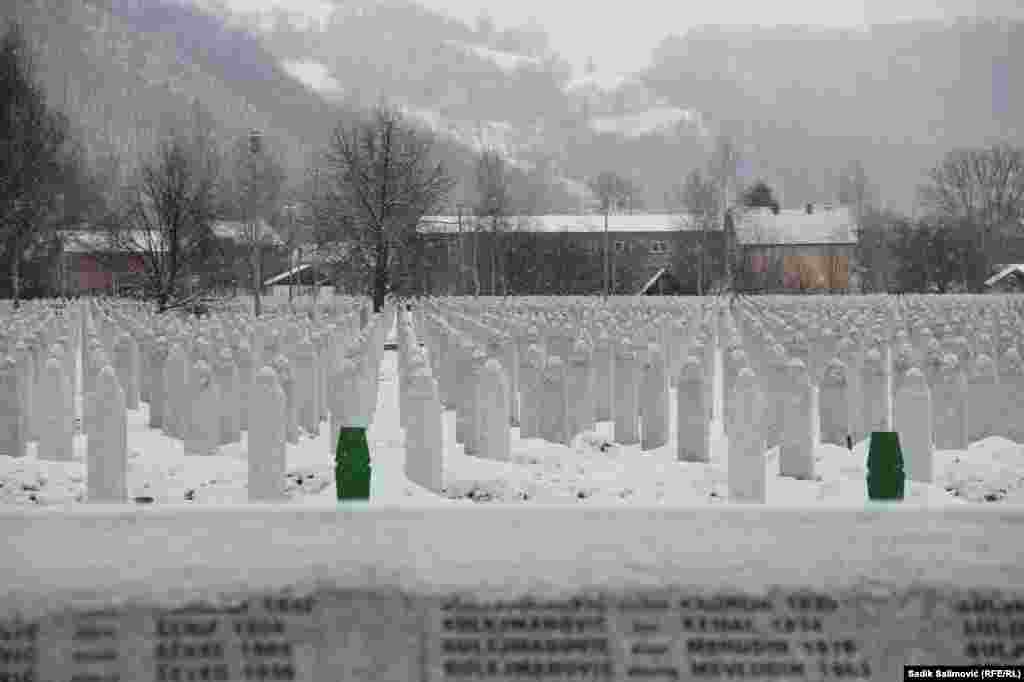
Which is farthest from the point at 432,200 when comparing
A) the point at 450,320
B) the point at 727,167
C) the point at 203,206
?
the point at 727,167

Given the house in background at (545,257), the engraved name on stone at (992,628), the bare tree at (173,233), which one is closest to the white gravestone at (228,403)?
the engraved name on stone at (992,628)

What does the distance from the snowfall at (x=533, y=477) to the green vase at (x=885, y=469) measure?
94 centimetres

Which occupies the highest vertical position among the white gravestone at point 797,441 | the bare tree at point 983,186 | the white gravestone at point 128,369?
the bare tree at point 983,186

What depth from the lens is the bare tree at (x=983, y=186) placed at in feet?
277

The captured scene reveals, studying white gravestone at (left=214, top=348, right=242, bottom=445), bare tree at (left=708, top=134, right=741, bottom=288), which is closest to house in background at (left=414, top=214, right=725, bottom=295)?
bare tree at (left=708, top=134, right=741, bottom=288)

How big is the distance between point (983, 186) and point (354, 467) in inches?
3437

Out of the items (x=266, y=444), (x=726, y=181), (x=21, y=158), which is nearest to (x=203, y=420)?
(x=266, y=444)

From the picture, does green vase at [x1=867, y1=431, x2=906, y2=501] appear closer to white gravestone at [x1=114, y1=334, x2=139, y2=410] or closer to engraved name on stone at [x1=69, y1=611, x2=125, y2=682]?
engraved name on stone at [x1=69, y1=611, x2=125, y2=682]

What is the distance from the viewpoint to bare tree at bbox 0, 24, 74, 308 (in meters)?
36.3

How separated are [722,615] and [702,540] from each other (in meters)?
0.51

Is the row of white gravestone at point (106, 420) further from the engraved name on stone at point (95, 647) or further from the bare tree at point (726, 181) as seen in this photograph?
the bare tree at point (726, 181)

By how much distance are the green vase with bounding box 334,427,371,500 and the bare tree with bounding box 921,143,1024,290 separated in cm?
8267

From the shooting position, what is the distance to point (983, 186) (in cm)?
8569

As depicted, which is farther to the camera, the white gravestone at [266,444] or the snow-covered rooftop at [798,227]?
the snow-covered rooftop at [798,227]
